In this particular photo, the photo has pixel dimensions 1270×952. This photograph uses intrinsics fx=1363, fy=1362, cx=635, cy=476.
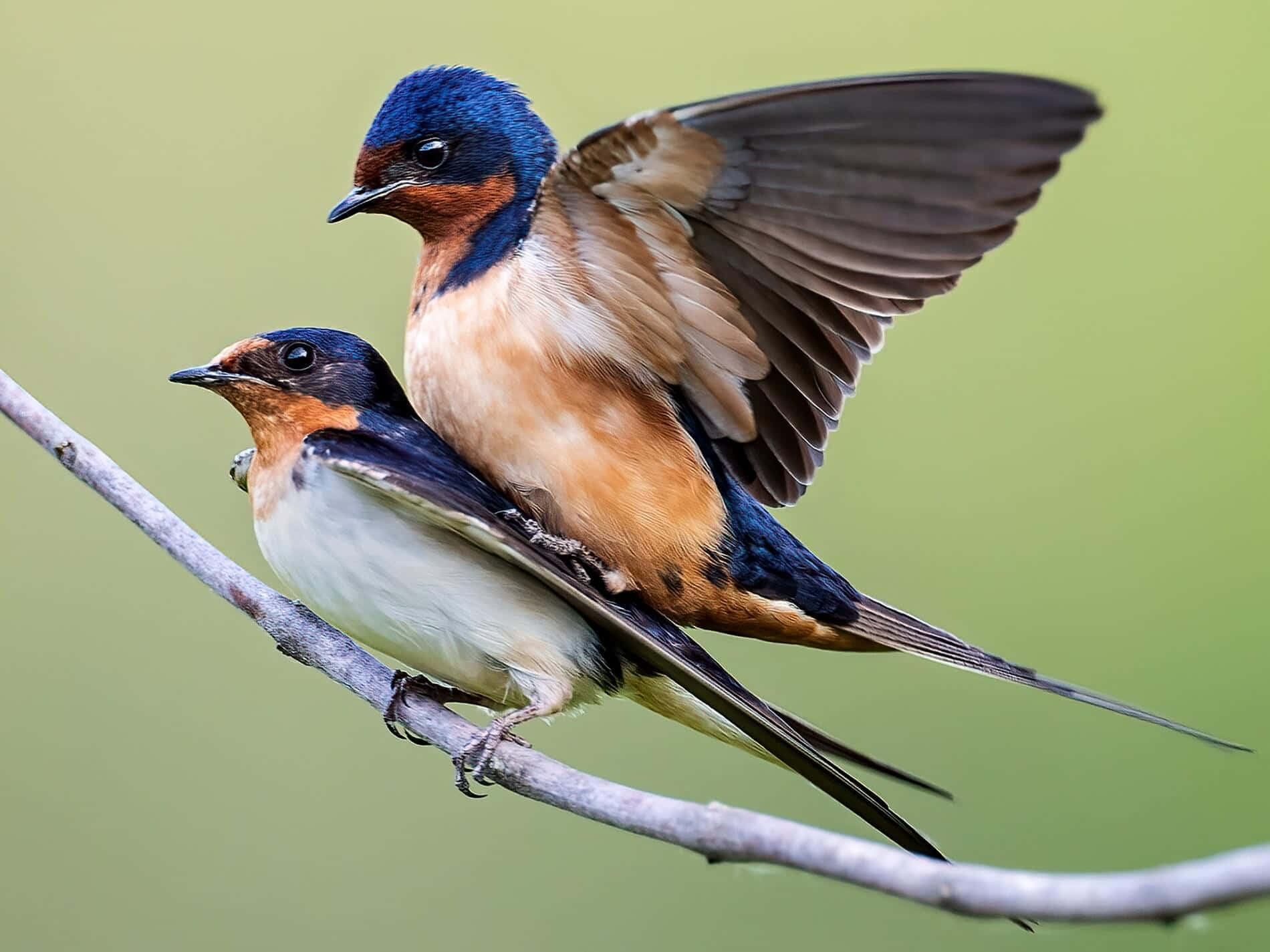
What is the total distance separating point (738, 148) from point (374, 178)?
1.17 ft

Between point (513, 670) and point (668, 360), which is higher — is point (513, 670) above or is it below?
below

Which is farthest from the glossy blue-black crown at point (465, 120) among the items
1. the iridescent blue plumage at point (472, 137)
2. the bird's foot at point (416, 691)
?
the bird's foot at point (416, 691)

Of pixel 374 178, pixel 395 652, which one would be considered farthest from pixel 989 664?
pixel 374 178

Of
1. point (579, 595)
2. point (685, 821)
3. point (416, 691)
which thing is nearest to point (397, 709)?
point (416, 691)

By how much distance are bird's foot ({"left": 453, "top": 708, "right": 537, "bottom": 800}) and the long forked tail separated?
35cm

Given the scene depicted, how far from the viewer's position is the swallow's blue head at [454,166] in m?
1.25

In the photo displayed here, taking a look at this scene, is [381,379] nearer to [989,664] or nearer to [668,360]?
[668,360]

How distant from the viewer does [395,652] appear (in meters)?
1.31

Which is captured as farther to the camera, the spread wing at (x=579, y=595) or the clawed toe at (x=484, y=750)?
the clawed toe at (x=484, y=750)

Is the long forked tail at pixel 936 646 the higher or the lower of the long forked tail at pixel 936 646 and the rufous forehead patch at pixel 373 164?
the lower

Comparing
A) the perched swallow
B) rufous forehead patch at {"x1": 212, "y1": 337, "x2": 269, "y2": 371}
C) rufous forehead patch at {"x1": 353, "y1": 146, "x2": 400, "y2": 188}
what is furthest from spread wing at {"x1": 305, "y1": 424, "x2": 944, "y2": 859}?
rufous forehead patch at {"x1": 353, "y1": 146, "x2": 400, "y2": 188}

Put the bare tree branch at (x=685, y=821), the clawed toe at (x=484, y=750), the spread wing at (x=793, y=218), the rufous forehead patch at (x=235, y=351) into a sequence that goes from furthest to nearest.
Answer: the rufous forehead patch at (x=235, y=351), the clawed toe at (x=484, y=750), the spread wing at (x=793, y=218), the bare tree branch at (x=685, y=821)

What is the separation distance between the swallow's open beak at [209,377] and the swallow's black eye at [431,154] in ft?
0.88

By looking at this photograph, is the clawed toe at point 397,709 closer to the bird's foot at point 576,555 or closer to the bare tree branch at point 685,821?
the bare tree branch at point 685,821
